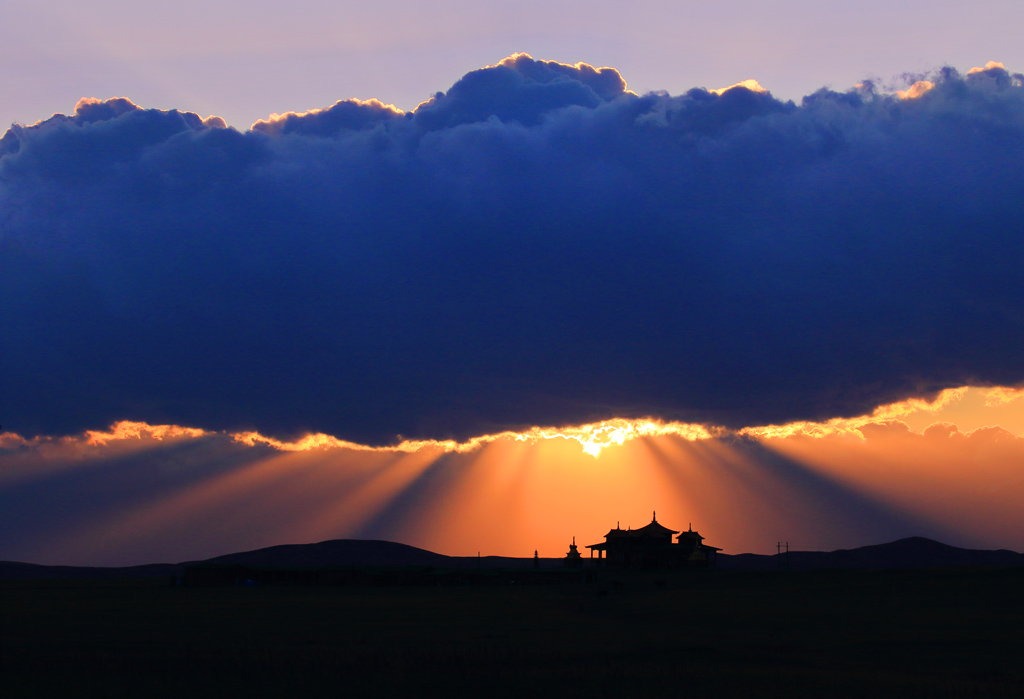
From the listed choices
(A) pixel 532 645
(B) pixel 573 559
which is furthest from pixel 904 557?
(A) pixel 532 645

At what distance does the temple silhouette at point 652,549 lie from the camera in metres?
107

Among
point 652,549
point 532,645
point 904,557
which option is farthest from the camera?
point 904,557

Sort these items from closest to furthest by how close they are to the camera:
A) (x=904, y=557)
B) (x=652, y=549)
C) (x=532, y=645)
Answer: (x=532, y=645), (x=652, y=549), (x=904, y=557)

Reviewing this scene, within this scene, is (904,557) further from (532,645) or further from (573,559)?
(532,645)

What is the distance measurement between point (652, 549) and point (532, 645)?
7750 cm

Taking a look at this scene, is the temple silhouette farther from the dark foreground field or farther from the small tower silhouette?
the dark foreground field

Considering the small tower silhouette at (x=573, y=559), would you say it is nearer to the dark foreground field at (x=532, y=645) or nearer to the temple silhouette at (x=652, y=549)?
the temple silhouette at (x=652, y=549)

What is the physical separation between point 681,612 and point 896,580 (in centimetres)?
2595

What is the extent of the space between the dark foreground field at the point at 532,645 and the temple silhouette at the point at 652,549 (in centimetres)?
4515

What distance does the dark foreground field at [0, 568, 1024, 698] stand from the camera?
24.8 metres

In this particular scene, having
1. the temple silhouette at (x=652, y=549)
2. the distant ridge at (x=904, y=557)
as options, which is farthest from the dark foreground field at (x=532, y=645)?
the distant ridge at (x=904, y=557)

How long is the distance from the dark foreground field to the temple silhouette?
45.2 metres

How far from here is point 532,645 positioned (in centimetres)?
3350

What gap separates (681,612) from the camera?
4991 centimetres
